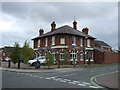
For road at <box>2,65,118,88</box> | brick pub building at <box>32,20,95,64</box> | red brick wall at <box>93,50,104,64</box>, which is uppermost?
brick pub building at <box>32,20,95,64</box>

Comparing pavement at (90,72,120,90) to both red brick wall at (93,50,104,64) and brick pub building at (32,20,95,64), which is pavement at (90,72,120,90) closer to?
brick pub building at (32,20,95,64)

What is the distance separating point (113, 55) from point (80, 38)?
42.0ft

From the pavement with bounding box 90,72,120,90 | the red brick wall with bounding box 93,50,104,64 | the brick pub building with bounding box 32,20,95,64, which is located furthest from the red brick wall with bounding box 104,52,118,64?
the pavement with bounding box 90,72,120,90

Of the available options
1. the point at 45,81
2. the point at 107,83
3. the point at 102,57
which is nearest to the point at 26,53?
the point at 45,81

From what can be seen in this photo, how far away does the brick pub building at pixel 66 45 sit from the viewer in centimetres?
3703

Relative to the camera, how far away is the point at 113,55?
4694 cm

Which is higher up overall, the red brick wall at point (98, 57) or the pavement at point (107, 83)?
the red brick wall at point (98, 57)

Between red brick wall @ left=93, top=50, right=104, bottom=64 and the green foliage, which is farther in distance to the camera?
red brick wall @ left=93, top=50, right=104, bottom=64

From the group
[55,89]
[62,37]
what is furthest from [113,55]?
[55,89]

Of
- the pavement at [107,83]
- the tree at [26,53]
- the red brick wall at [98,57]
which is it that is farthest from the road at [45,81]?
the red brick wall at [98,57]

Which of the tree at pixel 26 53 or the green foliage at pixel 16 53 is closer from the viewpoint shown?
the green foliage at pixel 16 53

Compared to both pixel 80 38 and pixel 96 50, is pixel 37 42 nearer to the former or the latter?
pixel 80 38

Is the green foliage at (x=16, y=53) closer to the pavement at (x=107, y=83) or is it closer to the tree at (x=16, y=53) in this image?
the tree at (x=16, y=53)

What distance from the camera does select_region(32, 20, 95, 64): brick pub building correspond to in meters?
37.0
